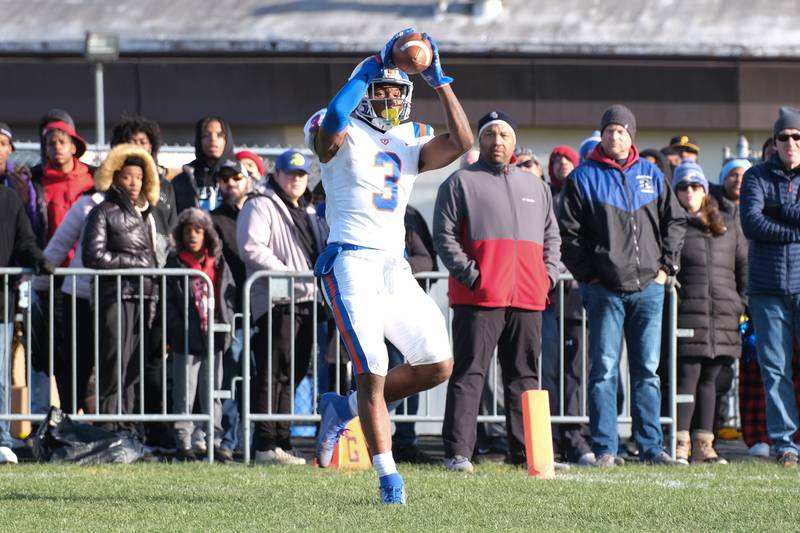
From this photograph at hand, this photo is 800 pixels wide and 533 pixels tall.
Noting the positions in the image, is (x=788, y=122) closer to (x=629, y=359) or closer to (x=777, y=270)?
(x=777, y=270)

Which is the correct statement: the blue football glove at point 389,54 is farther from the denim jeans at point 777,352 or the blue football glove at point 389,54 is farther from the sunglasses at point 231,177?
the sunglasses at point 231,177

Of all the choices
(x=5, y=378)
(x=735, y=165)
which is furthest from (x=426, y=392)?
(x=735, y=165)

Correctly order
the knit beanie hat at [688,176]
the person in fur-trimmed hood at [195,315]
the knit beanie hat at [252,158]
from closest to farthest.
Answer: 1. the person in fur-trimmed hood at [195,315]
2. the knit beanie hat at [688,176]
3. the knit beanie hat at [252,158]

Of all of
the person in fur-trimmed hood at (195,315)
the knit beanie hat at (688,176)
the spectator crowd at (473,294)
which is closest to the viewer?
the spectator crowd at (473,294)

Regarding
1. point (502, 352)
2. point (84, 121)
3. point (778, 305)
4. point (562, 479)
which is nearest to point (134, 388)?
point (502, 352)

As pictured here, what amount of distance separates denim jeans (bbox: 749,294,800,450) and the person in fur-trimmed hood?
12.5 feet

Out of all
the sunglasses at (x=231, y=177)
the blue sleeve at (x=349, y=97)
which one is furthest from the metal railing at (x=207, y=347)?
the blue sleeve at (x=349, y=97)

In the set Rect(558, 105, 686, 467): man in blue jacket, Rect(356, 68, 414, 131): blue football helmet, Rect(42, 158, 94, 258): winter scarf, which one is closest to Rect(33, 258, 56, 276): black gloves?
Rect(42, 158, 94, 258): winter scarf

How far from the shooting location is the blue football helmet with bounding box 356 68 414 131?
813 centimetres

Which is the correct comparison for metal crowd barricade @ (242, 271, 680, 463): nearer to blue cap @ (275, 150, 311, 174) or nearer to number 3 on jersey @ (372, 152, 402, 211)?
blue cap @ (275, 150, 311, 174)

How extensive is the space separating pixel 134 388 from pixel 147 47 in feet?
36.1

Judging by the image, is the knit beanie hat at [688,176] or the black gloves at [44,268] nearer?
the black gloves at [44,268]

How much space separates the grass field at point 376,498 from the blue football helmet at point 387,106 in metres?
1.94

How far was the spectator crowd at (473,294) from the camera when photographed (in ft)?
36.2
